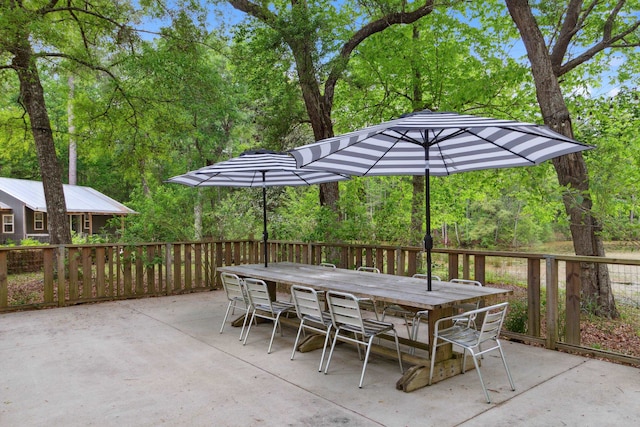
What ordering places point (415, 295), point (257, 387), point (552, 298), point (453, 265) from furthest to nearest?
point (453, 265) → point (552, 298) → point (415, 295) → point (257, 387)

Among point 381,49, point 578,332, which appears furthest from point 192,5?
point 578,332

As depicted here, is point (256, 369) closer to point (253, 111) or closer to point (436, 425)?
point (436, 425)

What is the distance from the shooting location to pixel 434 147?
15.1ft

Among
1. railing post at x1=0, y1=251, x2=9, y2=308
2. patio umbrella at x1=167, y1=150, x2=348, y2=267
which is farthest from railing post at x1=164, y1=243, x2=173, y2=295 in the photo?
railing post at x1=0, y1=251, x2=9, y2=308

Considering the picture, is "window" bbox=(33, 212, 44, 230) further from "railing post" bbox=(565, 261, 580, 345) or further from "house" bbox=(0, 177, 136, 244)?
"railing post" bbox=(565, 261, 580, 345)

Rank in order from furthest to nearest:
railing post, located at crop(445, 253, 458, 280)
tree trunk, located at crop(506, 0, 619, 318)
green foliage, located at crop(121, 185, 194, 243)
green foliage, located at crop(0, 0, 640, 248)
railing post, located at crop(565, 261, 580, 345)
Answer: green foliage, located at crop(121, 185, 194, 243) < green foliage, located at crop(0, 0, 640, 248) < tree trunk, located at crop(506, 0, 619, 318) < railing post, located at crop(445, 253, 458, 280) < railing post, located at crop(565, 261, 580, 345)

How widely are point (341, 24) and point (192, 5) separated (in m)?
3.37

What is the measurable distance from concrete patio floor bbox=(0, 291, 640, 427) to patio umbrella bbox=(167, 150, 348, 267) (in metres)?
1.80

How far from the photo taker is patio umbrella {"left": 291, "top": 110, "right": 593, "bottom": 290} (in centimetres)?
329

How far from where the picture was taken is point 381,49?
1047cm

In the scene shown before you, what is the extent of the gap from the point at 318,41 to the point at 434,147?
14.2 feet

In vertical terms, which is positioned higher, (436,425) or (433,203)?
(433,203)

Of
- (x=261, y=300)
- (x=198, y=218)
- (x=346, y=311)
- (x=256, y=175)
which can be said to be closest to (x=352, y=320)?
(x=346, y=311)

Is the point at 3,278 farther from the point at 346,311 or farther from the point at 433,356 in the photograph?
the point at 433,356
